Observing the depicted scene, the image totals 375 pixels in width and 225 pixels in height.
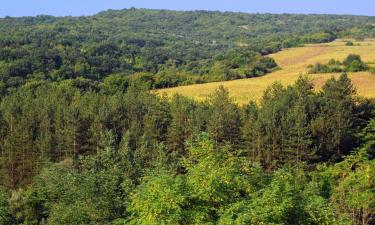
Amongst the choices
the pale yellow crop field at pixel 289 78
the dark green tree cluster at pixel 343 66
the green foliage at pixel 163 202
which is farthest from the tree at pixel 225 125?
the dark green tree cluster at pixel 343 66

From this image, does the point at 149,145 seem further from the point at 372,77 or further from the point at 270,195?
the point at 372,77

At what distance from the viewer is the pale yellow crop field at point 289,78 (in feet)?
358

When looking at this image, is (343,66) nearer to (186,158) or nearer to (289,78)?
(289,78)

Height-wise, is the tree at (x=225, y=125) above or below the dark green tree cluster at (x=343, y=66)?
below

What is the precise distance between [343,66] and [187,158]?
108 metres

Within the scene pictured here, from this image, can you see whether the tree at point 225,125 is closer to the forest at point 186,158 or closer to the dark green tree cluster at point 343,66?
the forest at point 186,158

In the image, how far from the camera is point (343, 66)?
132 metres

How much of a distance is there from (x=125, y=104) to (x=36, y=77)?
68.6 meters

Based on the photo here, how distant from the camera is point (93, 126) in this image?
68.4 metres

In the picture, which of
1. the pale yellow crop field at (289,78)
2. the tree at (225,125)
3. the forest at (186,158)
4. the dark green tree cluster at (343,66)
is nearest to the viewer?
the forest at (186,158)

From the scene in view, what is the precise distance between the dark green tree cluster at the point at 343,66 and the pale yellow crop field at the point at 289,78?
3296mm

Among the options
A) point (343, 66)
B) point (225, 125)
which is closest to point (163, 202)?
point (225, 125)

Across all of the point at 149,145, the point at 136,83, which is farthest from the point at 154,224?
the point at 136,83

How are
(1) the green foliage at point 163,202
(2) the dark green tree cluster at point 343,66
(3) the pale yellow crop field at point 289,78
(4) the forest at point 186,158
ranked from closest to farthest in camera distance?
(1) the green foliage at point 163,202
(4) the forest at point 186,158
(3) the pale yellow crop field at point 289,78
(2) the dark green tree cluster at point 343,66
